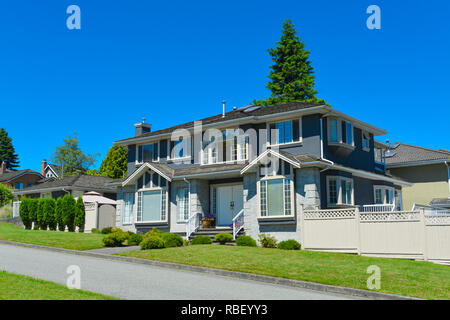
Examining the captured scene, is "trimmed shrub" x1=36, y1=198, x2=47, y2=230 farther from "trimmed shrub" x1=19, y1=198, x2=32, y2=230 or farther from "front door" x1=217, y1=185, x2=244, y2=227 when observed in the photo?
"front door" x1=217, y1=185, x2=244, y2=227

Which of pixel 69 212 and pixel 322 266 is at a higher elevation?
pixel 69 212

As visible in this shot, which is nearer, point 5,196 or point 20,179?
point 5,196

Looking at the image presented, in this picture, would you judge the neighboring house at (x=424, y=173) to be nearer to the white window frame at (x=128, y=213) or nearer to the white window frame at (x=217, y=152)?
the white window frame at (x=217, y=152)

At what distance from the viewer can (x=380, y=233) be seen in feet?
60.1

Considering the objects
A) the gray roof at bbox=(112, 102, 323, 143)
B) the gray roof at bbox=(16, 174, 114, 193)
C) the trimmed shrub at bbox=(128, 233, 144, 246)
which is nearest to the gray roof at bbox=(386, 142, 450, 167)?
the gray roof at bbox=(112, 102, 323, 143)

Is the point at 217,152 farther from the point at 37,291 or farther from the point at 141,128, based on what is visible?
the point at 37,291

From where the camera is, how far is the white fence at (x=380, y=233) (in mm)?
17203

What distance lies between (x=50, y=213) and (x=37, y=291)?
77.6 feet

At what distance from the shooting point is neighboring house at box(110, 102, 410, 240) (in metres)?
22.0

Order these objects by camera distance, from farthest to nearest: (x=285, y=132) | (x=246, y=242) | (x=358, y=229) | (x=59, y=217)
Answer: (x=59, y=217)
(x=285, y=132)
(x=246, y=242)
(x=358, y=229)

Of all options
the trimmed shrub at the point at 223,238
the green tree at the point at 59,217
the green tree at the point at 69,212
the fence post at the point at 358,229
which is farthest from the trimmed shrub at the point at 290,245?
the green tree at the point at 59,217

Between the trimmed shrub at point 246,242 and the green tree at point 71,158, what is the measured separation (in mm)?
65499

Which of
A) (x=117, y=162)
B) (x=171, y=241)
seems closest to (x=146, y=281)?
(x=171, y=241)
